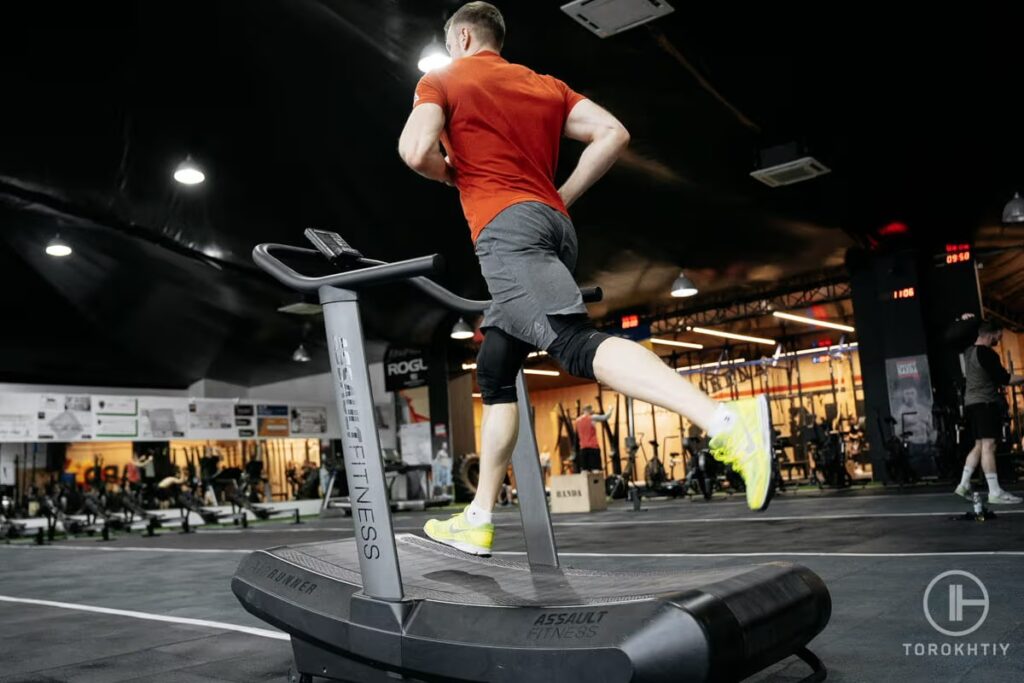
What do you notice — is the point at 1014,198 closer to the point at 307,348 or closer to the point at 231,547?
the point at 231,547

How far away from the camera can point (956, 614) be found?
6.96 feet

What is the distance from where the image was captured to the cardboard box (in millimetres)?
9523

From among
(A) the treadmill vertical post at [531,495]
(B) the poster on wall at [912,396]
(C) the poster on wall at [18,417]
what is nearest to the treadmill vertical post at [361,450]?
(A) the treadmill vertical post at [531,495]

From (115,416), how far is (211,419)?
1.65 metres

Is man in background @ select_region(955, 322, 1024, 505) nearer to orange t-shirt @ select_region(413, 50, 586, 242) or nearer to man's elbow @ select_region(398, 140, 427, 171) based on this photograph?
orange t-shirt @ select_region(413, 50, 586, 242)

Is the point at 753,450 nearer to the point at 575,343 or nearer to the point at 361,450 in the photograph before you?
the point at 575,343

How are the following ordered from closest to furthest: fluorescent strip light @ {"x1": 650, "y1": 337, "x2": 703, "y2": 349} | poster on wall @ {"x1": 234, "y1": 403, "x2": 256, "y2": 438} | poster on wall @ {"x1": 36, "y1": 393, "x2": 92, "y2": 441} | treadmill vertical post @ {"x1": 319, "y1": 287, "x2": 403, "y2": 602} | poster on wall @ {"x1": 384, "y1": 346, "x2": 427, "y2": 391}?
treadmill vertical post @ {"x1": 319, "y1": 287, "x2": 403, "y2": 602} → poster on wall @ {"x1": 36, "y1": 393, "x2": 92, "y2": 441} → poster on wall @ {"x1": 234, "y1": 403, "x2": 256, "y2": 438} → poster on wall @ {"x1": 384, "y1": 346, "x2": 427, "y2": 391} → fluorescent strip light @ {"x1": 650, "y1": 337, "x2": 703, "y2": 349}

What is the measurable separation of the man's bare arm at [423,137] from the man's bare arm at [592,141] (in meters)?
0.35

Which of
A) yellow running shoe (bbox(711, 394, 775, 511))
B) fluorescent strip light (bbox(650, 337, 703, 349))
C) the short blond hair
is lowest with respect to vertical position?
yellow running shoe (bbox(711, 394, 775, 511))

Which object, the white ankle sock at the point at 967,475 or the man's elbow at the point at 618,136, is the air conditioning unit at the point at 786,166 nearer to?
the white ankle sock at the point at 967,475

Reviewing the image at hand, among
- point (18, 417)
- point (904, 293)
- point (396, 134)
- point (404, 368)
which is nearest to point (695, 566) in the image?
point (396, 134)

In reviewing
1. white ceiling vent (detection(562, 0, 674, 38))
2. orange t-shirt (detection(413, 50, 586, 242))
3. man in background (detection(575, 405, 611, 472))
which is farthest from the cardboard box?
orange t-shirt (detection(413, 50, 586, 242))

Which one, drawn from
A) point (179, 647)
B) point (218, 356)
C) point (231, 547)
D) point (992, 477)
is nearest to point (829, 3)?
point (992, 477)

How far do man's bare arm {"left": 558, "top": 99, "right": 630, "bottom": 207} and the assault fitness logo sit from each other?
1293 millimetres
